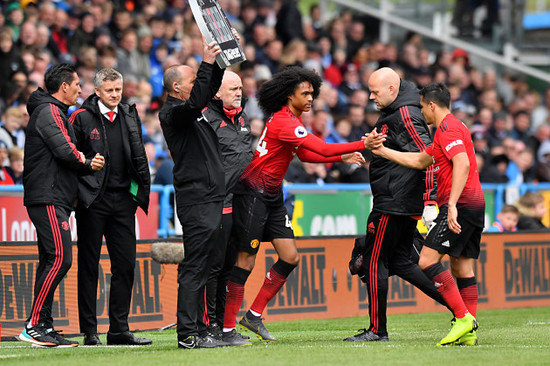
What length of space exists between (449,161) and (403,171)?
0.53 m

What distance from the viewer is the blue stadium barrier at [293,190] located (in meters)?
13.6

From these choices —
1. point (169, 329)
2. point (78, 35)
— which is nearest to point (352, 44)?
point (78, 35)

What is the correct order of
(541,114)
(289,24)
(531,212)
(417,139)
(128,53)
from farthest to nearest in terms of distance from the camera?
(541,114)
(289,24)
(128,53)
(531,212)
(417,139)

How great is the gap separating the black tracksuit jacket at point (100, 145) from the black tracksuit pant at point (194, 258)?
1.13 meters

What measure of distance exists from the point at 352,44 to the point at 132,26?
5.92 meters

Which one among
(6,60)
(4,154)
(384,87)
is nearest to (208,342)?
Answer: (384,87)

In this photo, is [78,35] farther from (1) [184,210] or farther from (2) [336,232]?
(1) [184,210]

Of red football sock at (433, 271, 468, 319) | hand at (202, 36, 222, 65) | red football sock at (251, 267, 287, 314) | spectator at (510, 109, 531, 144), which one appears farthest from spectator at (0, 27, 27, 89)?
spectator at (510, 109, 531, 144)

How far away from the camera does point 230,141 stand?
9.70 m

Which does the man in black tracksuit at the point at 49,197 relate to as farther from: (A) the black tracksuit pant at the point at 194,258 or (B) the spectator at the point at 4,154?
(B) the spectator at the point at 4,154

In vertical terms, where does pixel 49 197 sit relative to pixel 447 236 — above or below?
above

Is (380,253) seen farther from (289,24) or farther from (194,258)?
(289,24)

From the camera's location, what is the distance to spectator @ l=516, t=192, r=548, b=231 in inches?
583

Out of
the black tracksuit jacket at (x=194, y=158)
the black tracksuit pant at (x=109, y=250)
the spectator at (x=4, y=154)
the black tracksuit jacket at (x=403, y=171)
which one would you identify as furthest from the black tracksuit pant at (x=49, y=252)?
the spectator at (x=4, y=154)
